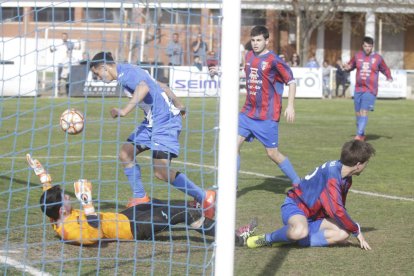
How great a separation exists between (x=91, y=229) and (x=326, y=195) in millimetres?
1904

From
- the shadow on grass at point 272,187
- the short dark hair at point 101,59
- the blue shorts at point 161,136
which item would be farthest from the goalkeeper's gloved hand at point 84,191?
the shadow on grass at point 272,187

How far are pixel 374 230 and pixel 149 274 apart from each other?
2605 millimetres

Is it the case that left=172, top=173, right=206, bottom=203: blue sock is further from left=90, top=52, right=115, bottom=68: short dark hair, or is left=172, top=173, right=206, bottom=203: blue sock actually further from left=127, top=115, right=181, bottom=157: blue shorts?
left=90, top=52, right=115, bottom=68: short dark hair

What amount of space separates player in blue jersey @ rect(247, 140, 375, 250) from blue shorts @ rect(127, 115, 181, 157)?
1.23m

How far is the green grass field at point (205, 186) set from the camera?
6758mm

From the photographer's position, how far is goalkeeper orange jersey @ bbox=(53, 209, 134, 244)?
7.13m

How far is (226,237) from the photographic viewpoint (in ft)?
17.3

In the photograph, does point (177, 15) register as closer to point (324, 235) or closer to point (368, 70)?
point (324, 235)

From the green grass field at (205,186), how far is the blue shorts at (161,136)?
23cm

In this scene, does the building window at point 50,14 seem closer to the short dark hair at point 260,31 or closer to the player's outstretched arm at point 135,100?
the player's outstretched arm at point 135,100

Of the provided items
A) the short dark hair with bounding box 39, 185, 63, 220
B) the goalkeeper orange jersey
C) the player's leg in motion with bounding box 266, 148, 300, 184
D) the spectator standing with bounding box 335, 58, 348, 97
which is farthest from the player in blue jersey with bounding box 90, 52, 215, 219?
the spectator standing with bounding box 335, 58, 348, 97

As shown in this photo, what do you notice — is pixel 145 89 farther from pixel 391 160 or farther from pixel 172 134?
pixel 391 160

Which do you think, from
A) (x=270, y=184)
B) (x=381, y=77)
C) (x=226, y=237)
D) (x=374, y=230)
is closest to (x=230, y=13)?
(x=226, y=237)

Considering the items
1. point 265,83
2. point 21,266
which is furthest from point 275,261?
point 265,83
